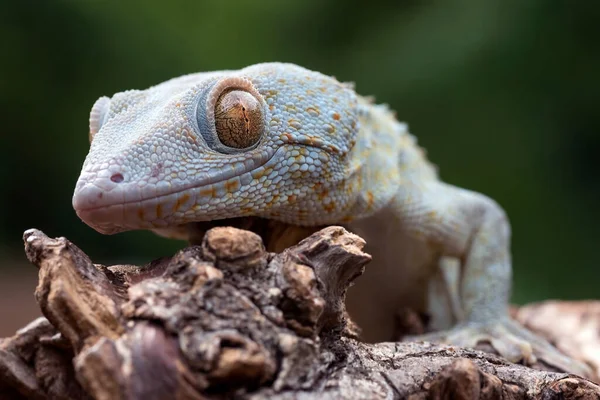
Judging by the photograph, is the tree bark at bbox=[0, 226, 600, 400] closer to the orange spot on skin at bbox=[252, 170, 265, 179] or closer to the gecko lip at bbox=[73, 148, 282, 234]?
the gecko lip at bbox=[73, 148, 282, 234]

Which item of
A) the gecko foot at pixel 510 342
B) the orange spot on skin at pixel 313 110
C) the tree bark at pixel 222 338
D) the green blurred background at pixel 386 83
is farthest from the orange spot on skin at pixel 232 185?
the green blurred background at pixel 386 83

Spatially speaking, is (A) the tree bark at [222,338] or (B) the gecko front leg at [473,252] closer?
(A) the tree bark at [222,338]

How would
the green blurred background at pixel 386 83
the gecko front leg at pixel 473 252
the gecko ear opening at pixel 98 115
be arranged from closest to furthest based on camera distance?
the gecko ear opening at pixel 98 115, the gecko front leg at pixel 473 252, the green blurred background at pixel 386 83


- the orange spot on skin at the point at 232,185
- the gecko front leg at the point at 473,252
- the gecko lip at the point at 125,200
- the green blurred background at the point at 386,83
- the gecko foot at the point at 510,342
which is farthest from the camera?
the green blurred background at the point at 386,83

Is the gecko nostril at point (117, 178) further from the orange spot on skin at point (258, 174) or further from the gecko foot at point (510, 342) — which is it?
the gecko foot at point (510, 342)

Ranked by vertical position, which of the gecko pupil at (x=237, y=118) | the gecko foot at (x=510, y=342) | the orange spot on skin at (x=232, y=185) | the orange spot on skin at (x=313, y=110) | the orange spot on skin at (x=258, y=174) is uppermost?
the orange spot on skin at (x=313, y=110)

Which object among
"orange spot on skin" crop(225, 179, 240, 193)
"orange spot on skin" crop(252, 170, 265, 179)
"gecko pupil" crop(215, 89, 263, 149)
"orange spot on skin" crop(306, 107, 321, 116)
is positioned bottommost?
"orange spot on skin" crop(225, 179, 240, 193)

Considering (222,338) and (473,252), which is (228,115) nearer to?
(222,338)

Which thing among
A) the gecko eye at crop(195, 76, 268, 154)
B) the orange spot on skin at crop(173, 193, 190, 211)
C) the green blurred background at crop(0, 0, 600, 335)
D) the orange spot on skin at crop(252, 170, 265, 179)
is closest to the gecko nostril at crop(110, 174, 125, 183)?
the orange spot on skin at crop(173, 193, 190, 211)

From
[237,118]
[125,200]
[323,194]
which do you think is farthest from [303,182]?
[125,200]
